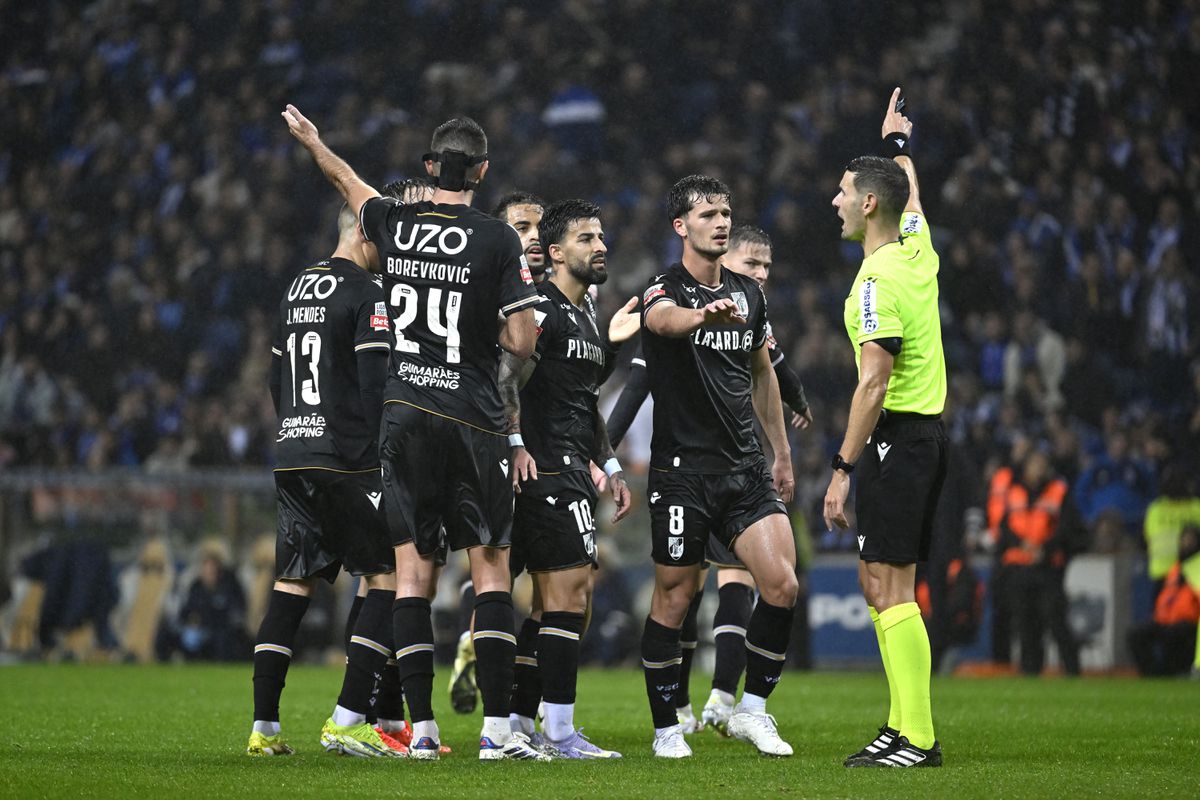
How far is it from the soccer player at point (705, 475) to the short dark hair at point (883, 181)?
0.64 meters

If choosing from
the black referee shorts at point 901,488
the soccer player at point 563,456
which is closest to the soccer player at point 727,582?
the soccer player at point 563,456

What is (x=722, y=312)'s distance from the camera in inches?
245

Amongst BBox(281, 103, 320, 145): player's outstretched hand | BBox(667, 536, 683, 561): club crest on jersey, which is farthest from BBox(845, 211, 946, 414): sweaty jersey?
BBox(281, 103, 320, 145): player's outstretched hand

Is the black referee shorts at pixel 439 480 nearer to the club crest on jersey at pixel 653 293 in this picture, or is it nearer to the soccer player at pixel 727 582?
the club crest on jersey at pixel 653 293

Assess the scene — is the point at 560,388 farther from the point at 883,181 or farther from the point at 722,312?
the point at 883,181

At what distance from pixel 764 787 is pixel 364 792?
4.57ft

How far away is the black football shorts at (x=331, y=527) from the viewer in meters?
6.85

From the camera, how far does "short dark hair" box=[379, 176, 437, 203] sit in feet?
22.6

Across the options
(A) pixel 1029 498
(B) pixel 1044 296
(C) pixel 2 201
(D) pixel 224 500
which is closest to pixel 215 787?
(A) pixel 1029 498

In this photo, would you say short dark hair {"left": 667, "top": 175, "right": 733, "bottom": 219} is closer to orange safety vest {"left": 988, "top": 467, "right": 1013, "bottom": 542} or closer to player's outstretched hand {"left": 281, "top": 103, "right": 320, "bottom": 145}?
player's outstretched hand {"left": 281, "top": 103, "right": 320, "bottom": 145}

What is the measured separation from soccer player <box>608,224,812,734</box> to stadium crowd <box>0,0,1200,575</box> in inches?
278

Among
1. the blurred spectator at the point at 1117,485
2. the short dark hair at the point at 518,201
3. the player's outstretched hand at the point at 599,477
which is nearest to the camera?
the player's outstretched hand at the point at 599,477

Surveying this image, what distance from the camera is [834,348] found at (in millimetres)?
17078

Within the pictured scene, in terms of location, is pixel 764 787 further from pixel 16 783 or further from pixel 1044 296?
pixel 1044 296
